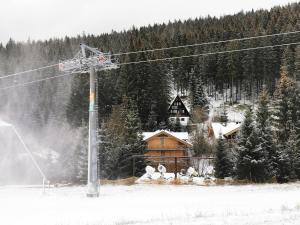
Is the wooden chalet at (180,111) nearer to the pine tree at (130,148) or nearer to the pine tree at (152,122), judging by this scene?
the pine tree at (152,122)

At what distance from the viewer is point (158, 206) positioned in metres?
16.3

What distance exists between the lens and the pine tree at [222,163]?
94.3 feet

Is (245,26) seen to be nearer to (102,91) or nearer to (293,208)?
(102,91)

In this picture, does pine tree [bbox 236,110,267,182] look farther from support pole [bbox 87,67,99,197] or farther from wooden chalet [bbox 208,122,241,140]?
wooden chalet [bbox 208,122,241,140]

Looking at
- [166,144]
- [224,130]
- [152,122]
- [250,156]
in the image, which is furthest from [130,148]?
[152,122]

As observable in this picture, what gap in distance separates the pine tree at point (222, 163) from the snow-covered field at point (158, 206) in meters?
7.10

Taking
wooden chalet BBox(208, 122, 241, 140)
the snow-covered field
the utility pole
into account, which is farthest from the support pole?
wooden chalet BBox(208, 122, 241, 140)

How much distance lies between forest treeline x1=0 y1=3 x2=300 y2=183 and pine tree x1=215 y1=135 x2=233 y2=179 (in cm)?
2516

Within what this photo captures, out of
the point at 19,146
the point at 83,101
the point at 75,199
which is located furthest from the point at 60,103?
the point at 75,199

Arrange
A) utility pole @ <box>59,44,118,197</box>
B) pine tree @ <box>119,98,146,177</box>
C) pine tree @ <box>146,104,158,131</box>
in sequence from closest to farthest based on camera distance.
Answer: utility pole @ <box>59,44,118,197</box> → pine tree @ <box>119,98,146,177</box> → pine tree @ <box>146,104,158,131</box>

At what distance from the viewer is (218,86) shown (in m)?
109

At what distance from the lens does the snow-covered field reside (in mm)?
12852

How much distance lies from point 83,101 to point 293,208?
6228 cm

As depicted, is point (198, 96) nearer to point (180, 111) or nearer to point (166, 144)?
point (180, 111)
